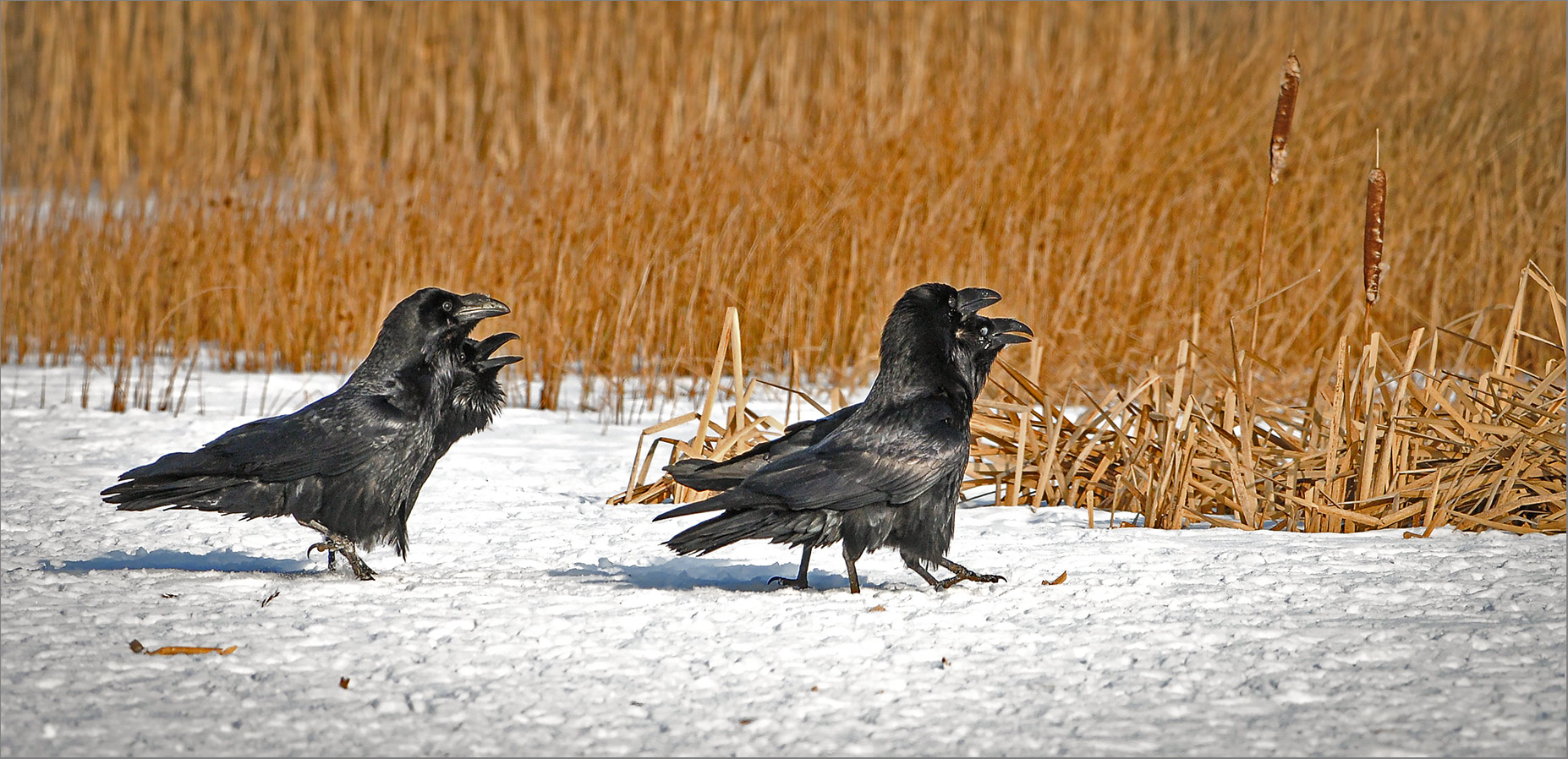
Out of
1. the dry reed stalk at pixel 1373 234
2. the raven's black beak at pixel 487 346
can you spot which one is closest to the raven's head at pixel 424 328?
the raven's black beak at pixel 487 346

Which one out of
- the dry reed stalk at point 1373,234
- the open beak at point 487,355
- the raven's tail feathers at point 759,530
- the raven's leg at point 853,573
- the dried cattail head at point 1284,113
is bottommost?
the raven's leg at point 853,573

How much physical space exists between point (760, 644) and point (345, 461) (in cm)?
129

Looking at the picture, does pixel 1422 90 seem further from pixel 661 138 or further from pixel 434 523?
pixel 434 523

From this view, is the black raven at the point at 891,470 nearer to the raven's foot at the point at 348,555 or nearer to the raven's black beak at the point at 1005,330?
the raven's black beak at the point at 1005,330

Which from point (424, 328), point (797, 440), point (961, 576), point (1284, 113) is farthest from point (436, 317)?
point (1284, 113)

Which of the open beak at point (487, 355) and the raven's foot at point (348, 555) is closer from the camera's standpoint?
the raven's foot at point (348, 555)

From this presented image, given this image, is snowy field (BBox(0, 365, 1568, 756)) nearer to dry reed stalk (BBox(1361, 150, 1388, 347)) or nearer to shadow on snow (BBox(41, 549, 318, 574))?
shadow on snow (BBox(41, 549, 318, 574))

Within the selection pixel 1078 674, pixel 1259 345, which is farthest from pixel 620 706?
pixel 1259 345

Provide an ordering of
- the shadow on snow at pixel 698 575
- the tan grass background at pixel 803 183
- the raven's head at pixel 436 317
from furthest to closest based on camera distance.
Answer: the tan grass background at pixel 803 183 < the raven's head at pixel 436 317 < the shadow on snow at pixel 698 575

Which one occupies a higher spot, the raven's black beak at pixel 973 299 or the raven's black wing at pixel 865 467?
the raven's black beak at pixel 973 299

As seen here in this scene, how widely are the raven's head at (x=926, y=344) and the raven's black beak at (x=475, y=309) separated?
Answer: 43.6 inches

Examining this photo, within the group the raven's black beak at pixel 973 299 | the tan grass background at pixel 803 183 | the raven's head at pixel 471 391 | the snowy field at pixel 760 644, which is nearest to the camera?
the snowy field at pixel 760 644

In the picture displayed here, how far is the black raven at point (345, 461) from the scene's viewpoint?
3.30 meters

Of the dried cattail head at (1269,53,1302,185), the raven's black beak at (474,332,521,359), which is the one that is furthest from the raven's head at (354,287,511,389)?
the dried cattail head at (1269,53,1302,185)
